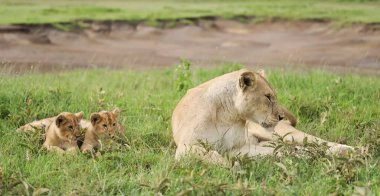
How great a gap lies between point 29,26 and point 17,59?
288 cm

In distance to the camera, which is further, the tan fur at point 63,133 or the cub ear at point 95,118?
the cub ear at point 95,118

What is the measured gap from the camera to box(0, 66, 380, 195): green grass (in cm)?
470

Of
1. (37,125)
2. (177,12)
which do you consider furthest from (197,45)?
(37,125)

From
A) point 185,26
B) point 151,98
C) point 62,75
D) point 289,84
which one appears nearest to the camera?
point 151,98

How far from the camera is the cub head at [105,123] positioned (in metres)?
6.09

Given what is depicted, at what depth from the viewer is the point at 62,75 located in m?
11.3

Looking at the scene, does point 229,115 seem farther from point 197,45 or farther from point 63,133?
point 197,45

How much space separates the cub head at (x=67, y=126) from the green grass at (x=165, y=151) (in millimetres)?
231

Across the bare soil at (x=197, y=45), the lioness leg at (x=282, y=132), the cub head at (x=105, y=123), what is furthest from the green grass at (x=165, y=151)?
the bare soil at (x=197, y=45)

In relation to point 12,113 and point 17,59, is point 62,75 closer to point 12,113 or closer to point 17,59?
point 17,59

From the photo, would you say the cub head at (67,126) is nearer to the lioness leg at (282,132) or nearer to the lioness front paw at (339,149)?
the lioness leg at (282,132)

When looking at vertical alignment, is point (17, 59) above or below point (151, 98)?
below

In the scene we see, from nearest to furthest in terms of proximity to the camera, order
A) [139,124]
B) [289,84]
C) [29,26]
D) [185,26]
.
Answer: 1. [139,124]
2. [289,84]
3. [29,26]
4. [185,26]

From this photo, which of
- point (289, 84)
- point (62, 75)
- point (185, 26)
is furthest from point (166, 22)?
point (289, 84)
